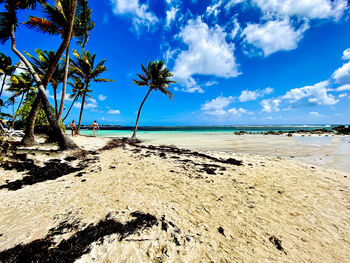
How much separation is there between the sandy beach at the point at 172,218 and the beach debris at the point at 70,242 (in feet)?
0.05

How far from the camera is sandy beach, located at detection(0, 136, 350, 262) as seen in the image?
6.63 ft

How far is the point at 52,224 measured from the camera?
8.03 ft

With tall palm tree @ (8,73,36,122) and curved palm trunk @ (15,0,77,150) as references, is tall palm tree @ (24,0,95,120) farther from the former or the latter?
tall palm tree @ (8,73,36,122)

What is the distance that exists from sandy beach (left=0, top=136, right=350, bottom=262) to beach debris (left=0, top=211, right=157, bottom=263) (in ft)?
0.05

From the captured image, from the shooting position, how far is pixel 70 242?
2059mm

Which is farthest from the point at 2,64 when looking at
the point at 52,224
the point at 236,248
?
the point at 236,248

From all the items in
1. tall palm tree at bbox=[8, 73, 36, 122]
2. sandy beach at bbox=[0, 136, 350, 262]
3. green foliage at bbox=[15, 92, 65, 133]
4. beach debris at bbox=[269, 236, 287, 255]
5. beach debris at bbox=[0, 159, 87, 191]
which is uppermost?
tall palm tree at bbox=[8, 73, 36, 122]

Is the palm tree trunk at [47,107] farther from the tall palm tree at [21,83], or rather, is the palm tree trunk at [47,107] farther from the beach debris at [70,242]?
the tall palm tree at [21,83]

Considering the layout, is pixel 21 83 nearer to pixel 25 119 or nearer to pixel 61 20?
pixel 25 119

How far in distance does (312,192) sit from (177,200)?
4402mm

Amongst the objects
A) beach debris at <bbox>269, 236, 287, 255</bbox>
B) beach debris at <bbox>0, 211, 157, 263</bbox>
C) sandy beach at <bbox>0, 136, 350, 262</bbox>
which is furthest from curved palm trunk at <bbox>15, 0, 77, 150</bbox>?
beach debris at <bbox>269, 236, 287, 255</bbox>

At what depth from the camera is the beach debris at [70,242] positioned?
5.92ft

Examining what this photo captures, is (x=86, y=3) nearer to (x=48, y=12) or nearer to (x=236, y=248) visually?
(x=48, y=12)

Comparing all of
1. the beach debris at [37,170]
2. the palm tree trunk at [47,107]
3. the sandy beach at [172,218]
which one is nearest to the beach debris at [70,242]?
the sandy beach at [172,218]
